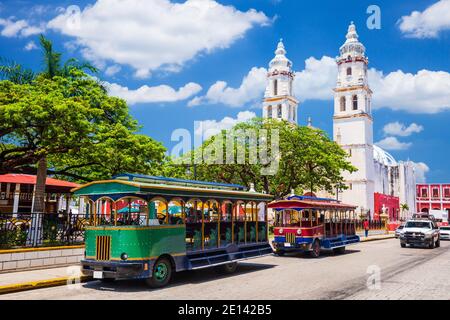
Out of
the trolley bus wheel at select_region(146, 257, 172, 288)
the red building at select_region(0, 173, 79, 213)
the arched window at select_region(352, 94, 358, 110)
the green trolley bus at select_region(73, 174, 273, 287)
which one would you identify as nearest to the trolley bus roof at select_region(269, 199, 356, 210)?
the green trolley bus at select_region(73, 174, 273, 287)

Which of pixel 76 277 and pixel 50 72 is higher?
pixel 50 72

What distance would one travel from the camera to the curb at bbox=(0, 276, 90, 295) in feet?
35.2

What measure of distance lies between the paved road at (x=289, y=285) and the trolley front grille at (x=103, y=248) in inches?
33.5

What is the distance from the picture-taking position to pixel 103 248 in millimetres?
11445

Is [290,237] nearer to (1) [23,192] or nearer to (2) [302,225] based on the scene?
(2) [302,225]

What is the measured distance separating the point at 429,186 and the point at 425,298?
110m

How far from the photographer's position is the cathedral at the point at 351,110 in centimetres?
7438

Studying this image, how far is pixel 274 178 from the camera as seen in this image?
1537 inches

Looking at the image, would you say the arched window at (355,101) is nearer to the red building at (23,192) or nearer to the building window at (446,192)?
the building window at (446,192)

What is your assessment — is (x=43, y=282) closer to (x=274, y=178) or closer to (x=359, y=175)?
(x=274, y=178)

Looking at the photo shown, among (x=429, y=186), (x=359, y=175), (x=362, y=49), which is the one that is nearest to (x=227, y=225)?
(x=359, y=175)

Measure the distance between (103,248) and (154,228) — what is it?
1460 millimetres

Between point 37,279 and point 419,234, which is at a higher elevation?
point 419,234

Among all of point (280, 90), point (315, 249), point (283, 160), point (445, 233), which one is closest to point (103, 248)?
point (315, 249)
